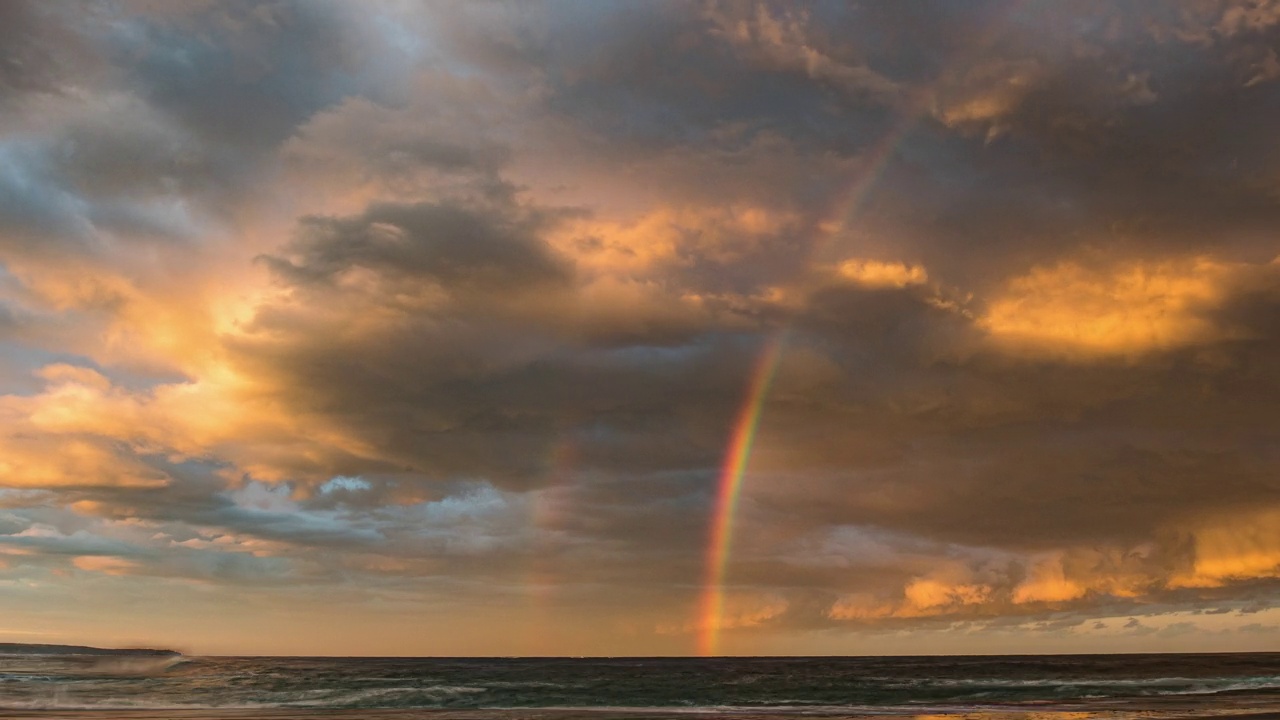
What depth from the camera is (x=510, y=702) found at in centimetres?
6006

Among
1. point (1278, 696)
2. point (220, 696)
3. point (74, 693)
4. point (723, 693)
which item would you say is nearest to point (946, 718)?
point (1278, 696)

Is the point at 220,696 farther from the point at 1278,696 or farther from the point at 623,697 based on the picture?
the point at 1278,696

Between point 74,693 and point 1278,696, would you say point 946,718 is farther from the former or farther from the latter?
point 74,693

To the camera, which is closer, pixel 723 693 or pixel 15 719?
pixel 15 719

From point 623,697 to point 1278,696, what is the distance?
38534mm

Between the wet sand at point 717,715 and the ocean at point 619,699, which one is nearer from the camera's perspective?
the wet sand at point 717,715

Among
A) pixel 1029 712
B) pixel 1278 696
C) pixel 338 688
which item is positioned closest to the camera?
pixel 1029 712

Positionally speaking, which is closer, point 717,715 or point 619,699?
point 717,715

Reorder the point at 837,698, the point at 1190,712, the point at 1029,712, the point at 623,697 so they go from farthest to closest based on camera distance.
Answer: the point at 623,697 → the point at 837,698 → the point at 1029,712 → the point at 1190,712

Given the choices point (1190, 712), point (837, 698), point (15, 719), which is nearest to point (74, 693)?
point (15, 719)

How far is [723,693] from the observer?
6638 cm

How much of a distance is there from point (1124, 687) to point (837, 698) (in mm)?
20801

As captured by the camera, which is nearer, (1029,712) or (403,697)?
(1029,712)

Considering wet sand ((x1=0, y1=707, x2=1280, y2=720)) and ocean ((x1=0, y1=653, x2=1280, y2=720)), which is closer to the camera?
wet sand ((x1=0, y1=707, x2=1280, y2=720))
